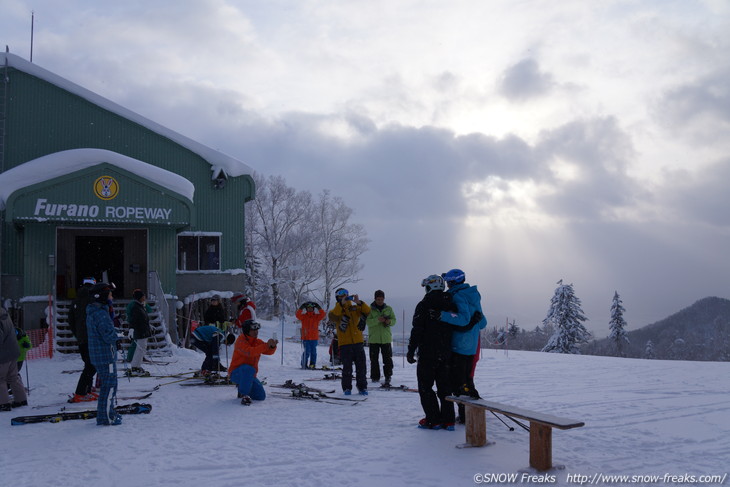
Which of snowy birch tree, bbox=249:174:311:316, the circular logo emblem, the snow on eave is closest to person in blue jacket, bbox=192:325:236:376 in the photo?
the circular logo emblem

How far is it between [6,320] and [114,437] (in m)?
3.30

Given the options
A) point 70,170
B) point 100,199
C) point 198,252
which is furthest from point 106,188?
point 198,252

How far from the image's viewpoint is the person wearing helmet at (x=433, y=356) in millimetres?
6988

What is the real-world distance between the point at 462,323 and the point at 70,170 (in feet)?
47.4

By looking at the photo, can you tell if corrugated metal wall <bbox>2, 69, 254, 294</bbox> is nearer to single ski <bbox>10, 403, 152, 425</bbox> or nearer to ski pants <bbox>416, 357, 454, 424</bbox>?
single ski <bbox>10, 403, 152, 425</bbox>

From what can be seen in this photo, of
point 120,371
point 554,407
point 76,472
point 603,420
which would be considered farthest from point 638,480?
point 120,371

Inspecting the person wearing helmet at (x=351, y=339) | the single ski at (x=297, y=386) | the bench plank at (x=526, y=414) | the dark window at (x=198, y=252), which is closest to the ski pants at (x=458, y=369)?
the bench plank at (x=526, y=414)

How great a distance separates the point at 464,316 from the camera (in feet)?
23.1

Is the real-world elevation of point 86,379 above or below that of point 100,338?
below

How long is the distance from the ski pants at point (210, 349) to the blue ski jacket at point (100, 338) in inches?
163

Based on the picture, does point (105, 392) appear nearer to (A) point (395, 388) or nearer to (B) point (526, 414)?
(A) point (395, 388)

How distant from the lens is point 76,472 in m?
5.59

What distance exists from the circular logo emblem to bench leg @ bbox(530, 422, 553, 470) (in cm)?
1521

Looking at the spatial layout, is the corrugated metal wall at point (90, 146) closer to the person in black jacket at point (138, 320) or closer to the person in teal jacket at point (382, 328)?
the person in black jacket at point (138, 320)
